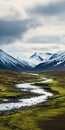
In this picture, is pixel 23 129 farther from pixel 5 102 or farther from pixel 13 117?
pixel 5 102

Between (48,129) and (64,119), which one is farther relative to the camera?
(64,119)

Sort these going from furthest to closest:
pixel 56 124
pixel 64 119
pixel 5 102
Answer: pixel 5 102
pixel 64 119
pixel 56 124

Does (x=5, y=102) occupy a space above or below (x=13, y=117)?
above

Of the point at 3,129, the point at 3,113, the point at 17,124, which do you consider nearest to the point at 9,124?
the point at 17,124

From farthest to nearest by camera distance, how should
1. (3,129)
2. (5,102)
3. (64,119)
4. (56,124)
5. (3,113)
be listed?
(5,102), (3,113), (64,119), (56,124), (3,129)

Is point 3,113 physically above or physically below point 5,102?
below

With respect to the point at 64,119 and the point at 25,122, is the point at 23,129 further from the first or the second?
the point at 64,119

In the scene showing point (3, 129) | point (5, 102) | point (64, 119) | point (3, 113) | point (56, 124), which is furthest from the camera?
point (5, 102)

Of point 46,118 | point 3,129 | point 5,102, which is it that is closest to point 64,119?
point 46,118

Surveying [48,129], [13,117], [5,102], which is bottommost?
[48,129]
